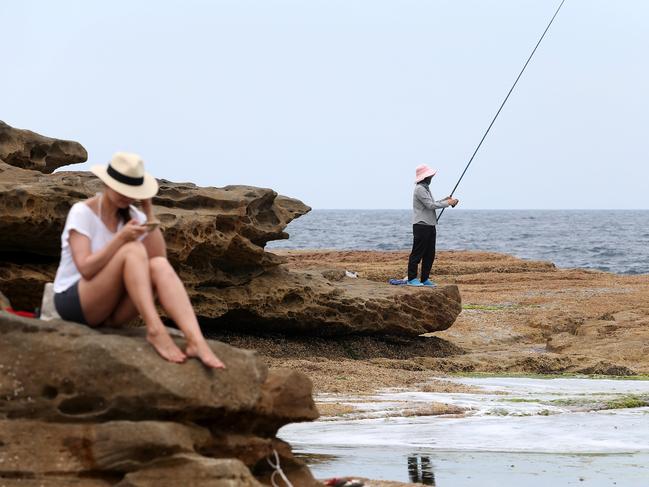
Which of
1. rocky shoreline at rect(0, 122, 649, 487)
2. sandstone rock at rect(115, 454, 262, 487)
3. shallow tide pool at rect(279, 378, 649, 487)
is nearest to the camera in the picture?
sandstone rock at rect(115, 454, 262, 487)

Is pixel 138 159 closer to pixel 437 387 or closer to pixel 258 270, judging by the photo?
pixel 437 387

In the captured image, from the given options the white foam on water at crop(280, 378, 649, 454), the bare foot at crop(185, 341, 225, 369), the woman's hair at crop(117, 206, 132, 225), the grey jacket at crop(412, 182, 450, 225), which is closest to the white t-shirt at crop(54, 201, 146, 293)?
the woman's hair at crop(117, 206, 132, 225)

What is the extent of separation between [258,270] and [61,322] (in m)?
7.11

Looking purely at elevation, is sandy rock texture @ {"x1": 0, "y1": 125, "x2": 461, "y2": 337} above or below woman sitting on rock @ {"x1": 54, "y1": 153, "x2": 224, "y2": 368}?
below

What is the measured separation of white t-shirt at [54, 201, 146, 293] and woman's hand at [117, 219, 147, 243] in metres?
0.32

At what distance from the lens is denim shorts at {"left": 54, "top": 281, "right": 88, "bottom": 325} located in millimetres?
6273

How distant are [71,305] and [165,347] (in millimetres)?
673

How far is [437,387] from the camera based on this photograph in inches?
457

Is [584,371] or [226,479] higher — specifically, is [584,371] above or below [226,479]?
below

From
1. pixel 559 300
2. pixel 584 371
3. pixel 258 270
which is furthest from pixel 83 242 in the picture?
pixel 559 300

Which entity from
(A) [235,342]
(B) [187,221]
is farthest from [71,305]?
(A) [235,342]

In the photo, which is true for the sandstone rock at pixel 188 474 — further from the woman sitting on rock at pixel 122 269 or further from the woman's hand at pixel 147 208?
the woman's hand at pixel 147 208

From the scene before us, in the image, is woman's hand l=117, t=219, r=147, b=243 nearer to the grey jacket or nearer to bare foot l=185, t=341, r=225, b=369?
bare foot l=185, t=341, r=225, b=369

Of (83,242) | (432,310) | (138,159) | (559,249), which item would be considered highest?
(138,159)
